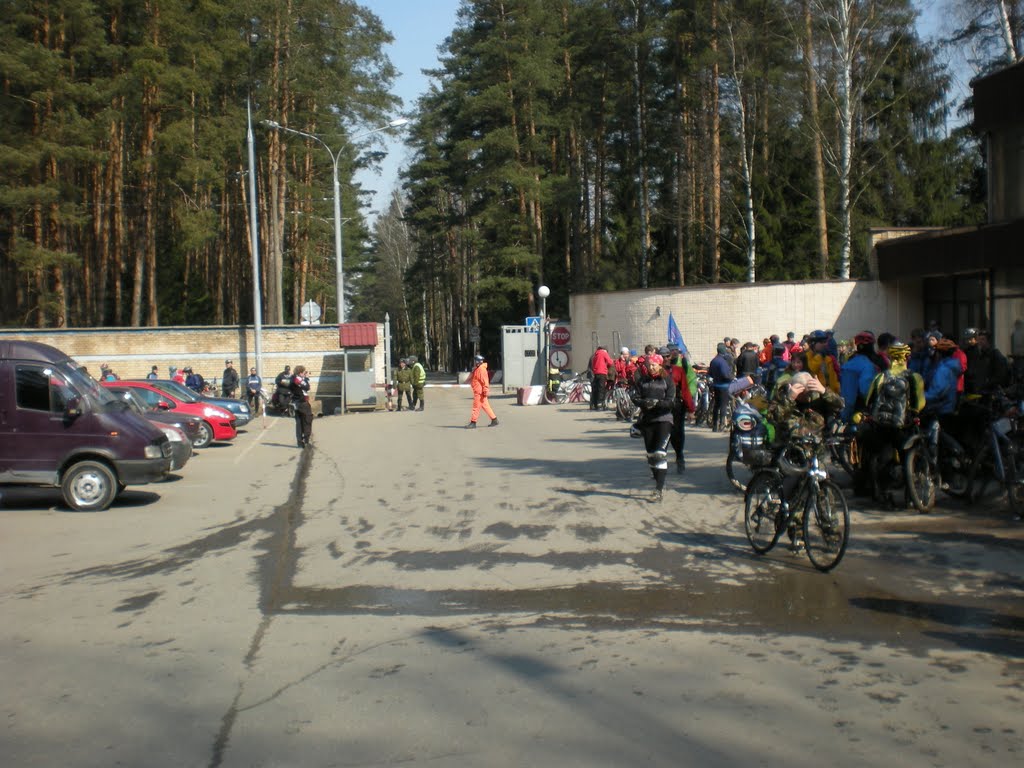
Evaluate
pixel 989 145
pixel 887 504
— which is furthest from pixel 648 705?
pixel 989 145

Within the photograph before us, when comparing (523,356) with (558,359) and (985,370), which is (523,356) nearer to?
(558,359)

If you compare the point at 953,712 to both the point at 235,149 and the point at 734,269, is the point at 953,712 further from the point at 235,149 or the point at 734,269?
the point at 235,149

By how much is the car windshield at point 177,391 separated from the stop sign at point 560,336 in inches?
602

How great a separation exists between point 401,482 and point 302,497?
1.51 metres

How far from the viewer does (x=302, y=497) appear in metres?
13.9

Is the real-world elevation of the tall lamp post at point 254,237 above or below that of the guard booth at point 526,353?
above

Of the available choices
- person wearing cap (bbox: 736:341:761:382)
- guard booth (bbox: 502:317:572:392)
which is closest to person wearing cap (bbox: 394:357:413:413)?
guard booth (bbox: 502:317:572:392)

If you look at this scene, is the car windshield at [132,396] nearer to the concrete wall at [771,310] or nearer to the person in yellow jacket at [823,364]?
the person in yellow jacket at [823,364]

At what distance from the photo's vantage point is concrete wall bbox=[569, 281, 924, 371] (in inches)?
1208

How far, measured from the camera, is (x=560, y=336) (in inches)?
1414

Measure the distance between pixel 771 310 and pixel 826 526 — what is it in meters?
24.4

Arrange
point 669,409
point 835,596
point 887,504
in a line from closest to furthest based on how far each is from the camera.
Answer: point 835,596
point 887,504
point 669,409

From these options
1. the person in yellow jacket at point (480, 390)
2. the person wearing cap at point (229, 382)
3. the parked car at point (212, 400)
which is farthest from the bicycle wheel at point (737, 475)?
the person wearing cap at point (229, 382)

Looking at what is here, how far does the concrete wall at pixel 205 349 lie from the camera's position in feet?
126
